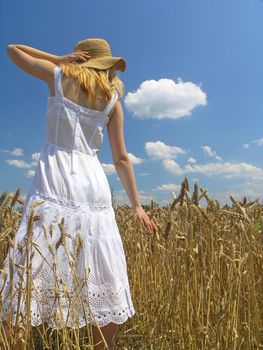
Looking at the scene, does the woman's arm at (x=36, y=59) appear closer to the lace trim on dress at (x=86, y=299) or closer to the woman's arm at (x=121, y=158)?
the woman's arm at (x=121, y=158)

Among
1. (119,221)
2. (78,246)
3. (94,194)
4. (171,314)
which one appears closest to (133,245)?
(119,221)

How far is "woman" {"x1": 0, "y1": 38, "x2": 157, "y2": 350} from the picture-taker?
1.58 m

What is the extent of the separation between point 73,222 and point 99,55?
80cm

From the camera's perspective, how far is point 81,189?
166cm

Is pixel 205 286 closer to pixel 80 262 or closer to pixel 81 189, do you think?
pixel 80 262

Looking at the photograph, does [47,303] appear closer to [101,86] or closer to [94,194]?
[94,194]

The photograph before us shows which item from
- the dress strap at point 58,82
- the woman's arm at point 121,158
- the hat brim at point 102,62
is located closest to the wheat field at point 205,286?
the woman's arm at point 121,158

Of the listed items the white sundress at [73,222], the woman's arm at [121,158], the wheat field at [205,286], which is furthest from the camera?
the woman's arm at [121,158]

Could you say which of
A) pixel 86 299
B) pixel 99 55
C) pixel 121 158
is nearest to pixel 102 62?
pixel 99 55

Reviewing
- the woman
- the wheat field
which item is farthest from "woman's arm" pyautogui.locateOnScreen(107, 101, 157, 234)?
the wheat field

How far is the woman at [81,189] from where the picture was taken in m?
1.58

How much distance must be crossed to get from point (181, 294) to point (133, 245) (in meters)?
1.30

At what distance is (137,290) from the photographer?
260 centimetres

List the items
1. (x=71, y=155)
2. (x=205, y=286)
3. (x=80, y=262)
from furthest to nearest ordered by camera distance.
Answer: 1. (x=71, y=155)
2. (x=80, y=262)
3. (x=205, y=286)
